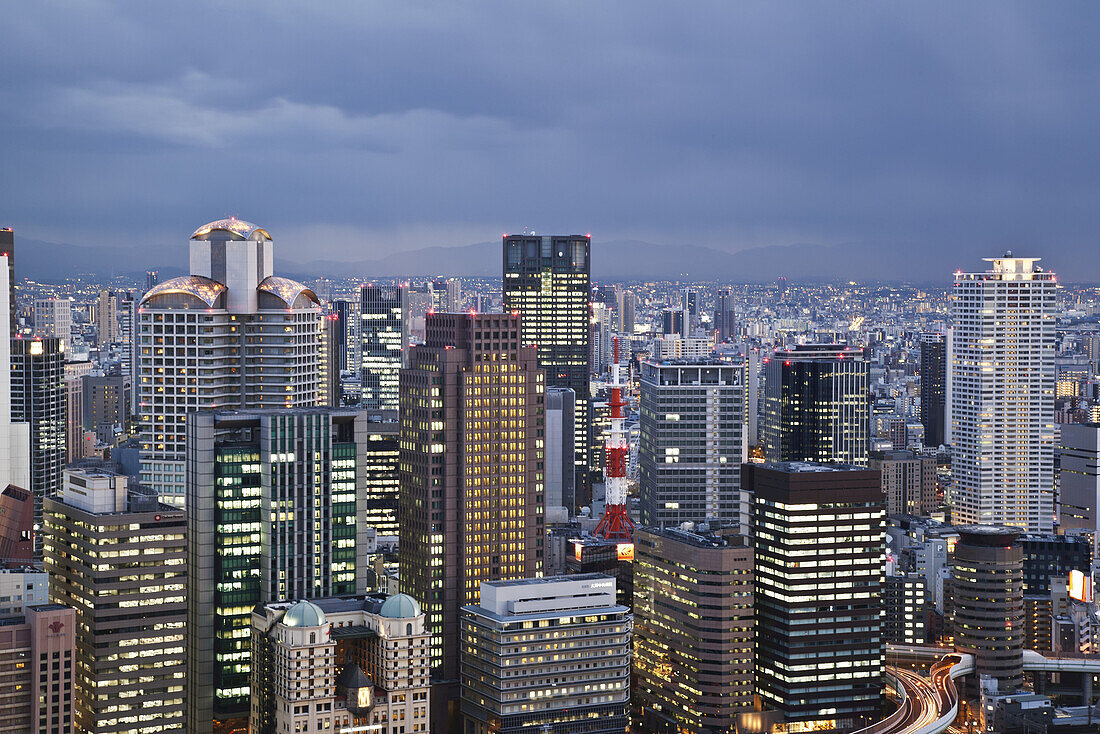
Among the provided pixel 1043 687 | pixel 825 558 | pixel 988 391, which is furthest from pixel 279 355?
pixel 988 391

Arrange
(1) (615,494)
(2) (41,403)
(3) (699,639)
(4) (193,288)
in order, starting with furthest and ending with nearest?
(2) (41,403) → (1) (615,494) → (4) (193,288) → (3) (699,639)

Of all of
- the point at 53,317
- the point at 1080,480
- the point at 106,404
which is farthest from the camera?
the point at 106,404

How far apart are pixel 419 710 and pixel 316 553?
1168cm

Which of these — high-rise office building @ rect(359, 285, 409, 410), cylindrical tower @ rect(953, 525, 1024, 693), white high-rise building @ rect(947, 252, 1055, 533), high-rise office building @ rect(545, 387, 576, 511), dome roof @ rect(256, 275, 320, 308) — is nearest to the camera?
cylindrical tower @ rect(953, 525, 1024, 693)

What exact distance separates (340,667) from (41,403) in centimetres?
7047

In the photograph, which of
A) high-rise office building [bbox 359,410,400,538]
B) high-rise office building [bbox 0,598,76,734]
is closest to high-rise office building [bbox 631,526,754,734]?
high-rise office building [bbox 0,598,76,734]

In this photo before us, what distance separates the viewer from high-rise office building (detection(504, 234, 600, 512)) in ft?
588

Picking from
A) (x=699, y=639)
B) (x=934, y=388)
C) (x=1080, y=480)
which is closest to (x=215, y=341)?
(x=699, y=639)

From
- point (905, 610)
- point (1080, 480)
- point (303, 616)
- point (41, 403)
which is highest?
point (41, 403)

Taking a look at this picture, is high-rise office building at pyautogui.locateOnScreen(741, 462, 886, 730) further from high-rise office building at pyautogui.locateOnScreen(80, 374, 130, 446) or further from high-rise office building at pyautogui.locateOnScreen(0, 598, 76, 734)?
high-rise office building at pyautogui.locateOnScreen(80, 374, 130, 446)

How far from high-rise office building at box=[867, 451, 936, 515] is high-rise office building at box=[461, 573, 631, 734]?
8214cm

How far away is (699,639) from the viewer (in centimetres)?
8544

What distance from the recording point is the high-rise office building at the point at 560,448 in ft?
487

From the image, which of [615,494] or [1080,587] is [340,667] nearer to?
[615,494]
